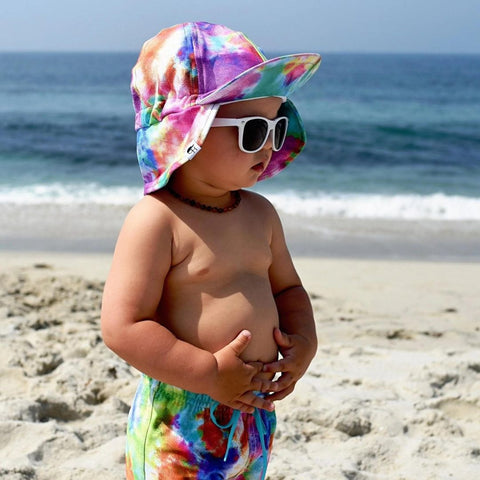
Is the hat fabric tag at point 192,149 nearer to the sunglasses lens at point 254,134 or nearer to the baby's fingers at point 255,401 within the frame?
the sunglasses lens at point 254,134

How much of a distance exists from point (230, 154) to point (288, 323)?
20.0 inches

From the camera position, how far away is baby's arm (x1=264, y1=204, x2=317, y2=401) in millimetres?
1950

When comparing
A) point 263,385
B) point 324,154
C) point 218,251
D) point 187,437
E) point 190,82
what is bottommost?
point 324,154

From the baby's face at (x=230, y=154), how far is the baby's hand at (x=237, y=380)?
1.17 feet

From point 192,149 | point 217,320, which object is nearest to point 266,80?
point 192,149

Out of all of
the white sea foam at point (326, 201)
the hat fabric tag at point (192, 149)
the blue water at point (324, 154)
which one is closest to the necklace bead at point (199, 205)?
the hat fabric tag at point (192, 149)

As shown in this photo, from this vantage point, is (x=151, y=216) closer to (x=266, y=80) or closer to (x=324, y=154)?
(x=266, y=80)

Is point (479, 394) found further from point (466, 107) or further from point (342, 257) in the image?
point (466, 107)

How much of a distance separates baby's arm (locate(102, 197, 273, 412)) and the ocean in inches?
252

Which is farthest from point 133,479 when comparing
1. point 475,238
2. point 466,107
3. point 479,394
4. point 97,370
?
point 466,107

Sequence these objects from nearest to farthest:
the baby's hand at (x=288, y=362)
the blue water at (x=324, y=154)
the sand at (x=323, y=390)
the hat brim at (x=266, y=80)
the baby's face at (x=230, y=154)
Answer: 1. the hat brim at (x=266, y=80)
2. the baby's face at (x=230, y=154)
3. the baby's hand at (x=288, y=362)
4. the sand at (x=323, y=390)
5. the blue water at (x=324, y=154)

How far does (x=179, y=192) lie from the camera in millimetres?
1914

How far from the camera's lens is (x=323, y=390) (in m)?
3.71

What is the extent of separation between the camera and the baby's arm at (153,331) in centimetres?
177
